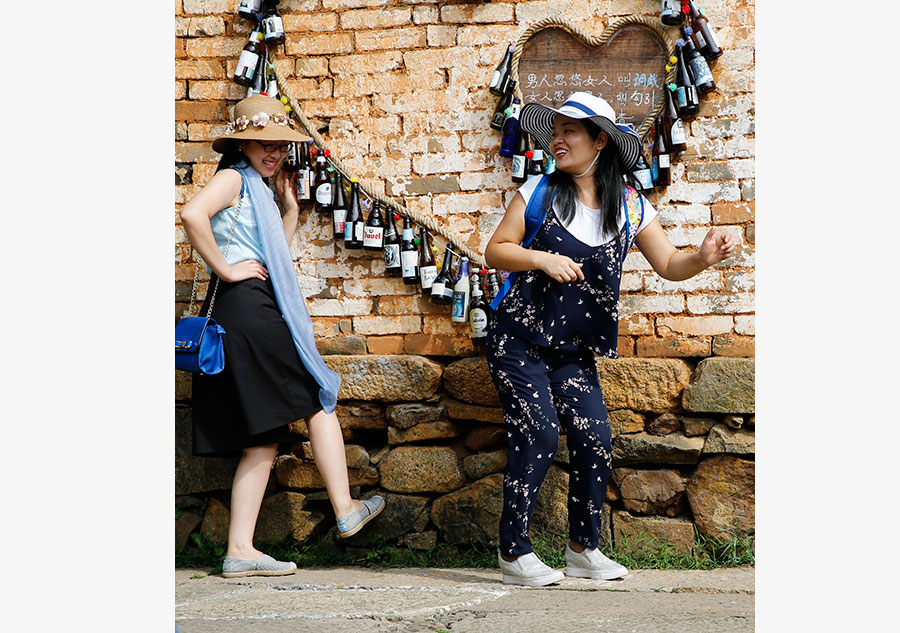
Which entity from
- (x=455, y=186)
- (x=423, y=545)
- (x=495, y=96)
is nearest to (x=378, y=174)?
(x=455, y=186)

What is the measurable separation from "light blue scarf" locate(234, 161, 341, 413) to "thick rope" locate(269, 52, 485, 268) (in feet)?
1.68

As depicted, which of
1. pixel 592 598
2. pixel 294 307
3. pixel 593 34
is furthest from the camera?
pixel 593 34

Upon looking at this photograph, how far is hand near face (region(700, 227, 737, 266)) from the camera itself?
338cm

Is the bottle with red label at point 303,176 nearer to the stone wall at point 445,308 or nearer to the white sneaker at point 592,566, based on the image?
the stone wall at point 445,308

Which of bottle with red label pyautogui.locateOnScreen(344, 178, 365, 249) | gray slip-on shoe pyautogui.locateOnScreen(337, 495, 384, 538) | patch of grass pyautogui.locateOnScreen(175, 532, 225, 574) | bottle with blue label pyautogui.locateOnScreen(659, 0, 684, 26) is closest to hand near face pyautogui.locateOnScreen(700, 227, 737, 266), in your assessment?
bottle with blue label pyautogui.locateOnScreen(659, 0, 684, 26)

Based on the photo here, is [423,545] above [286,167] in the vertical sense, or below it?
below

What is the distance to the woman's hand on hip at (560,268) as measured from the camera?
11.1ft

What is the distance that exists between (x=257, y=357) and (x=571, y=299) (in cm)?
133

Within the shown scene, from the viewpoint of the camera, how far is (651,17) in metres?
4.14

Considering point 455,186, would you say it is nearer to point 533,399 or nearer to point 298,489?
point 533,399

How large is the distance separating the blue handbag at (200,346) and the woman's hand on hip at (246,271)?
195 mm

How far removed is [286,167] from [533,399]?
170cm

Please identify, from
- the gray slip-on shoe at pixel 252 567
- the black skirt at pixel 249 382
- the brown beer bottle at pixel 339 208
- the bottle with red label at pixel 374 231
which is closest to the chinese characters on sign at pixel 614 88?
the bottle with red label at pixel 374 231

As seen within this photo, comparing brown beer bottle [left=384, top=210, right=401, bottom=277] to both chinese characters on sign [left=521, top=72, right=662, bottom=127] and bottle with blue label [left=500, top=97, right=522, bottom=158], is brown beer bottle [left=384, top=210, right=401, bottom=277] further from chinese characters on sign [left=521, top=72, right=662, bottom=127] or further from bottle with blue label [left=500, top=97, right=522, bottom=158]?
chinese characters on sign [left=521, top=72, right=662, bottom=127]
